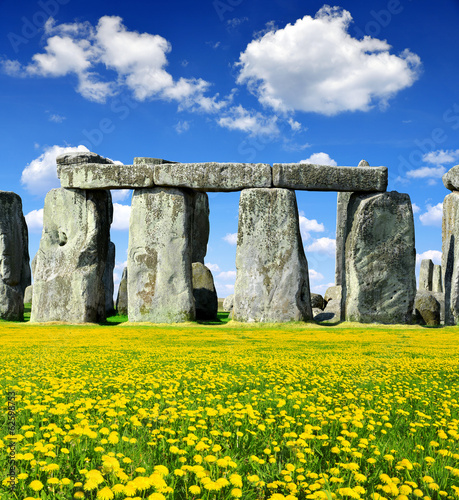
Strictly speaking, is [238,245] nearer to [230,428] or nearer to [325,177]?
[325,177]

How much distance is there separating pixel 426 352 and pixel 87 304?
13.0 m

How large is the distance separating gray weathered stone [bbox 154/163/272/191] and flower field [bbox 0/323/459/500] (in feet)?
36.3

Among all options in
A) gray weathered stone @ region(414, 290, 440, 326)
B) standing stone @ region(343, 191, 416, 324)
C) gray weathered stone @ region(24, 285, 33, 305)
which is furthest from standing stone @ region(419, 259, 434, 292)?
gray weathered stone @ region(24, 285, 33, 305)

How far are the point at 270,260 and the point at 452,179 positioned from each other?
9.04 m

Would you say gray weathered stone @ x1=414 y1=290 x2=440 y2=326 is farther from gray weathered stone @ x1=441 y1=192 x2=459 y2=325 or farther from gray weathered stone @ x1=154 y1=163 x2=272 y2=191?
gray weathered stone @ x1=154 y1=163 x2=272 y2=191

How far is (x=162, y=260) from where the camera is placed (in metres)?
18.9

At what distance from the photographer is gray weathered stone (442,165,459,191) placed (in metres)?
20.9

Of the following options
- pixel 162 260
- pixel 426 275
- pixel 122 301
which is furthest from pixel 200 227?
pixel 426 275

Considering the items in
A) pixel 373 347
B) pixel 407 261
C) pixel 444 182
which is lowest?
pixel 373 347

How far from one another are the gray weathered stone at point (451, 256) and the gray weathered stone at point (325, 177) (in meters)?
4.26

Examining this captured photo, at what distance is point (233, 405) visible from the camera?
4484mm

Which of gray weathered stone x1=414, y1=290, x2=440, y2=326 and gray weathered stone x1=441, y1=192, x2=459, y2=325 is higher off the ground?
gray weathered stone x1=441, y1=192, x2=459, y2=325

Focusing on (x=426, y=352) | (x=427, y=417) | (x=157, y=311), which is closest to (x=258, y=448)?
(x=427, y=417)

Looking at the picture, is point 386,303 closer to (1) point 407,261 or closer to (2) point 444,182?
(1) point 407,261
